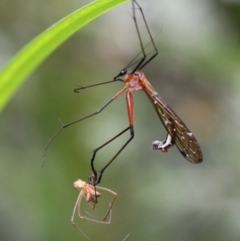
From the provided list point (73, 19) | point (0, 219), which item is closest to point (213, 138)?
point (0, 219)

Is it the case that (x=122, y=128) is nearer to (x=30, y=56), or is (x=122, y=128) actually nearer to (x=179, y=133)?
(x=179, y=133)

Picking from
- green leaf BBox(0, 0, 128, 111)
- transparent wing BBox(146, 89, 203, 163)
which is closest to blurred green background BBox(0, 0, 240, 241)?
transparent wing BBox(146, 89, 203, 163)

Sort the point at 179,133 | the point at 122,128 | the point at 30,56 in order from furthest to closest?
the point at 122,128, the point at 179,133, the point at 30,56

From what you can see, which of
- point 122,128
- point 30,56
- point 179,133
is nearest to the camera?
point 30,56

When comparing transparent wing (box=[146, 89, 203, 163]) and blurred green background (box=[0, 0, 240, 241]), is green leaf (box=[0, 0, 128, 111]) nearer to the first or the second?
transparent wing (box=[146, 89, 203, 163])

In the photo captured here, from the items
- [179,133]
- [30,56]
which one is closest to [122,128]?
[179,133]

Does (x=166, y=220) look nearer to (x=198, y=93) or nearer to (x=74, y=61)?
(x=198, y=93)
